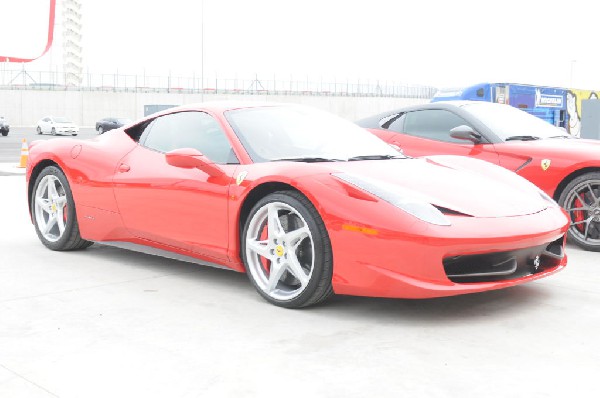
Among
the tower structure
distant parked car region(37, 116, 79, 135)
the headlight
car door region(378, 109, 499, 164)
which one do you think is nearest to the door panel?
the headlight

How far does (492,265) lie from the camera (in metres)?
4.05

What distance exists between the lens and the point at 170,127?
5332 mm

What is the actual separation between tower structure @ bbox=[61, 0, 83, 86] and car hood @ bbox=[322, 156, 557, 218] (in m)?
110

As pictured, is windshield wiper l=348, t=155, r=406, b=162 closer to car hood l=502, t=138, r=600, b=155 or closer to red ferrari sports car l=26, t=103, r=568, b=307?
red ferrari sports car l=26, t=103, r=568, b=307

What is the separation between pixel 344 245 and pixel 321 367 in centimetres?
87

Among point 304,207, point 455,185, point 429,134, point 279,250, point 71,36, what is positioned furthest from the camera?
point 71,36

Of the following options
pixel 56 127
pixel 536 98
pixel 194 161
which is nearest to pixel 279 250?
pixel 194 161

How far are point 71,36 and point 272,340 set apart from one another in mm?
113261

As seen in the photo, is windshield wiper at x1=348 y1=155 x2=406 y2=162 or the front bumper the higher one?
windshield wiper at x1=348 y1=155 x2=406 y2=162

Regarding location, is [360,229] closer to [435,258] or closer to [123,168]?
[435,258]

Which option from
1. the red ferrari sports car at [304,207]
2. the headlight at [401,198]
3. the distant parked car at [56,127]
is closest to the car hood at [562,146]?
the red ferrari sports car at [304,207]

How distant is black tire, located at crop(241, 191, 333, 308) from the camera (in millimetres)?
4035

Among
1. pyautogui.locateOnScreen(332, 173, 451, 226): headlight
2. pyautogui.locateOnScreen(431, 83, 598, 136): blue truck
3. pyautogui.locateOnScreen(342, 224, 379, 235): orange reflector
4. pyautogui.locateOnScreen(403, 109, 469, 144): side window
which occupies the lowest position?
pyautogui.locateOnScreen(342, 224, 379, 235): orange reflector

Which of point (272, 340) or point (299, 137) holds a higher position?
point (299, 137)
